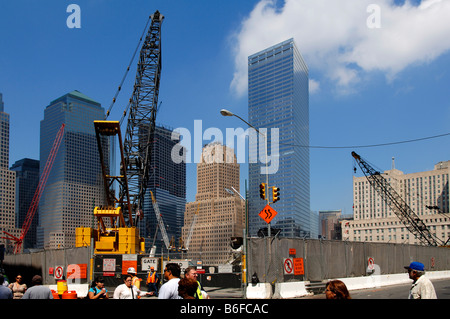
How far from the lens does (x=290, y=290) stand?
23.0 metres

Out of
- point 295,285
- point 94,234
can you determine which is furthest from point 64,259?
point 295,285

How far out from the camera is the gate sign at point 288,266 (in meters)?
23.0

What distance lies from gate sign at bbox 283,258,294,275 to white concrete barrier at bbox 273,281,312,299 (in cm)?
51

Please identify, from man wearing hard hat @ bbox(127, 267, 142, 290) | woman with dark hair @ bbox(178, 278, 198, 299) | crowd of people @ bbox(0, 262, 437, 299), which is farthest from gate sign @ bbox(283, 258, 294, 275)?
woman with dark hair @ bbox(178, 278, 198, 299)

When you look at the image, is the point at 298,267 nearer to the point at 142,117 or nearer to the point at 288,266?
the point at 288,266

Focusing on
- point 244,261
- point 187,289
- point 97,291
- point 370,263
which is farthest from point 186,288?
point 370,263

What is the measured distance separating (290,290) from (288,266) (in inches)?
43.7

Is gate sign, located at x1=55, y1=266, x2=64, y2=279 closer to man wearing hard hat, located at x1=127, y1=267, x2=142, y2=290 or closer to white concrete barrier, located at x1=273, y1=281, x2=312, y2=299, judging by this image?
white concrete barrier, located at x1=273, y1=281, x2=312, y2=299

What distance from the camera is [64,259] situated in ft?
87.1

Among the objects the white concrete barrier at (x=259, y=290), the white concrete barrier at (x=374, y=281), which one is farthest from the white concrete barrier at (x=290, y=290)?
the white concrete barrier at (x=374, y=281)

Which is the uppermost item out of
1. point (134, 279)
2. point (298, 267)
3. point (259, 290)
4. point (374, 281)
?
point (134, 279)
